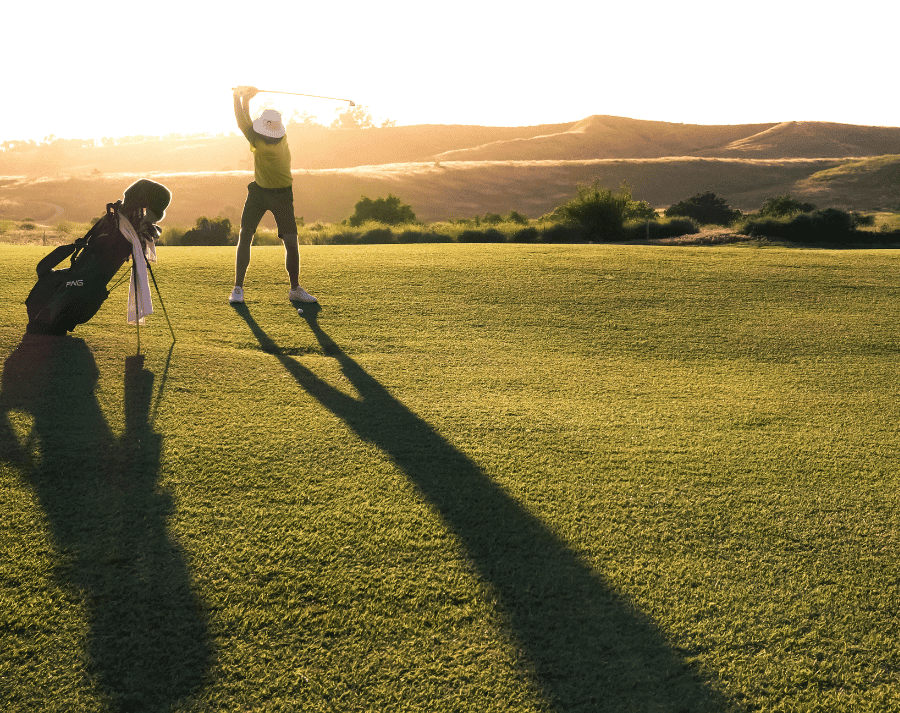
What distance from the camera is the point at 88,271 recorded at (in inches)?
180

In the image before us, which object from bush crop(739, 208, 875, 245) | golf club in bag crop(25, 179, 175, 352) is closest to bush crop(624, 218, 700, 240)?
bush crop(739, 208, 875, 245)

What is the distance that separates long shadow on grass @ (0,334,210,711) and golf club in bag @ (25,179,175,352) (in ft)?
2.21

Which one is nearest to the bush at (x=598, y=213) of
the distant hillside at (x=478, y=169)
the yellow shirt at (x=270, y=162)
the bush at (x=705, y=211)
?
the bush at (x=705, y=211)

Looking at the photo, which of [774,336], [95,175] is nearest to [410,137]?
[95,175]

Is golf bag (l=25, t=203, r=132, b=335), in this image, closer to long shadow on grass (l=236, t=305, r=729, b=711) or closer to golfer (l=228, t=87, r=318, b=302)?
golfer (l=228, t=87, r=318, b=302)

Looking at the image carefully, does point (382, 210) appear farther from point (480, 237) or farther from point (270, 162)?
point (270, 162)

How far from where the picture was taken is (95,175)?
76750 mm

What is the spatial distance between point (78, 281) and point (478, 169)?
274 ft

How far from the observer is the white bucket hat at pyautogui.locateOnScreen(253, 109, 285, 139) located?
564 cm

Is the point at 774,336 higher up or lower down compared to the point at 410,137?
lower down

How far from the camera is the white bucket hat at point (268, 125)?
5645 millimetres

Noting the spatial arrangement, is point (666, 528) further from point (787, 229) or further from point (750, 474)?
point (787, 229)

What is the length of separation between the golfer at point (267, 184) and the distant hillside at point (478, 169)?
43.5 m

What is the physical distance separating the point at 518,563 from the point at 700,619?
0.61 meters
